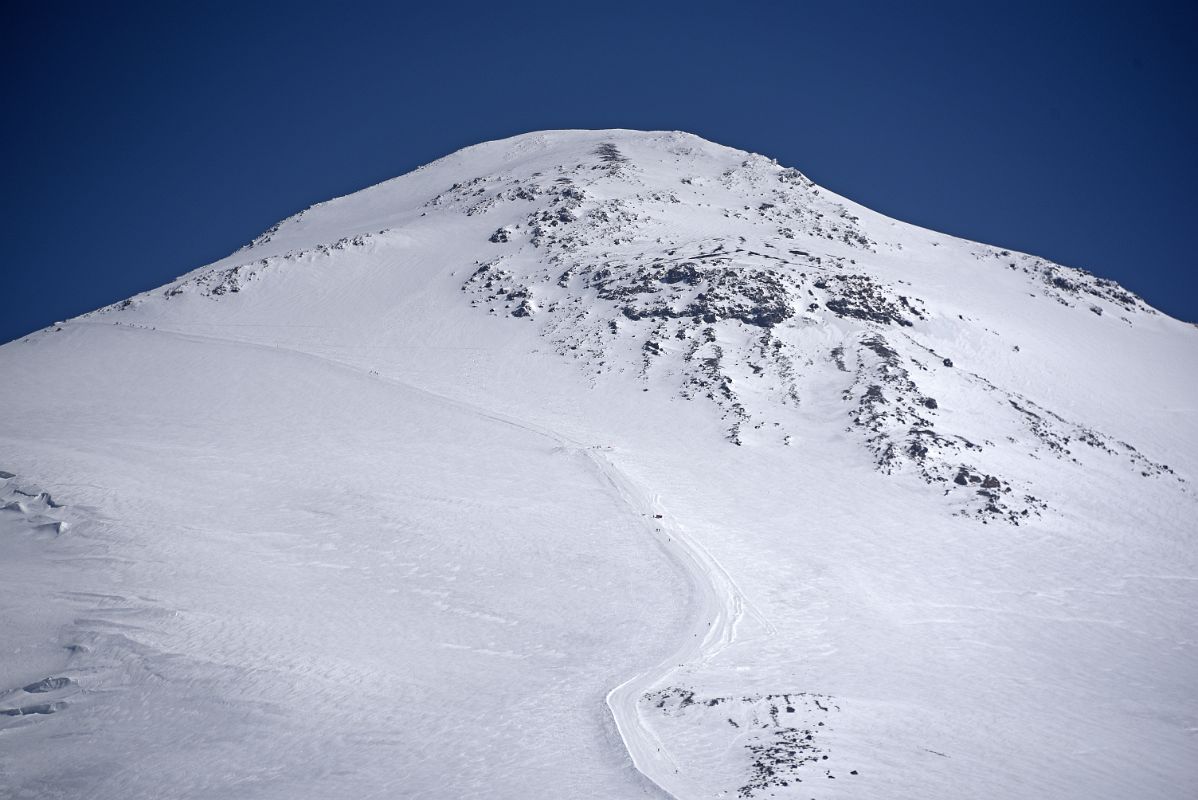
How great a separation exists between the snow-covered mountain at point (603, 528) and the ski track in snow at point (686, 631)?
0.63ft

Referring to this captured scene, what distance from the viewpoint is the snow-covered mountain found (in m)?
23.5

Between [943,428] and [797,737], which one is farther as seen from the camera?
[943,428]

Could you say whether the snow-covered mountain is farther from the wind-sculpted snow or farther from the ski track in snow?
the wind-sculpted snow

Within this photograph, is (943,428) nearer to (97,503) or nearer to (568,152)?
(97,503)

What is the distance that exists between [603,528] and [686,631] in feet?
29.9

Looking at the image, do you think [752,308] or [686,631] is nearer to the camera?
[686,631]

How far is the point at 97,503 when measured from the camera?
1464 inches

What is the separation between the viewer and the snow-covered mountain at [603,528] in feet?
77.2

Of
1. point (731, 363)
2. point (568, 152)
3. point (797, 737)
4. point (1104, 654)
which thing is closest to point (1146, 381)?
point (731, 363)

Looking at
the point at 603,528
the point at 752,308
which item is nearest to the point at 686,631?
the point at 603,528

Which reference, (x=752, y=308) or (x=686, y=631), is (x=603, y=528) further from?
(x=752, y=308)

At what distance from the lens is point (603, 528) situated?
3931cm

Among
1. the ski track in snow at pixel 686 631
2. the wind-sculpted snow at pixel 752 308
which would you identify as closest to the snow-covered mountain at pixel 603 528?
the ski track in snow at pixel 686 631

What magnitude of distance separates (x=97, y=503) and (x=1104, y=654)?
Answer: 147 feet
